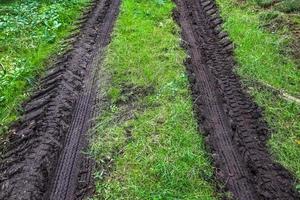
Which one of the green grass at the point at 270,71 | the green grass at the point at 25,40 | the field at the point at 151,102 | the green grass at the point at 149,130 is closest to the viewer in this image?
the green grass at the point at 149,130

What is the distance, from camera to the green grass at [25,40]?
765 cm

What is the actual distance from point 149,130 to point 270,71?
3.00 m

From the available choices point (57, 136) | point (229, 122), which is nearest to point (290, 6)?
point (229, 122)

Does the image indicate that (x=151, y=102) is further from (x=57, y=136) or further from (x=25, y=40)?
(x=25, y=40)

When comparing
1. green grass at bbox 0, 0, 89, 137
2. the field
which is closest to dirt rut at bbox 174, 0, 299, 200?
the field

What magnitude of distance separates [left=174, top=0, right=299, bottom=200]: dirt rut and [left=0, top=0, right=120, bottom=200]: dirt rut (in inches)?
78.8

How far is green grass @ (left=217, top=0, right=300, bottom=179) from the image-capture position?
6281mm

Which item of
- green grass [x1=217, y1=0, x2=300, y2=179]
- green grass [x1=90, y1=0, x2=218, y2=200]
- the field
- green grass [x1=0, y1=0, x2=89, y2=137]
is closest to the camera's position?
green grass [x1=90, y1=0, x2=218, y2=200]

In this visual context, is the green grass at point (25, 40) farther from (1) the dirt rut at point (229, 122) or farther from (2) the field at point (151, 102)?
(1) the dirt rut at point (229, 122)

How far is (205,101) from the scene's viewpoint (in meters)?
7.39

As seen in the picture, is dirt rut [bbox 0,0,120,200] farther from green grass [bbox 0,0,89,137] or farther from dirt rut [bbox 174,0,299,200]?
dirt rut [bbox 174,0,299,200]

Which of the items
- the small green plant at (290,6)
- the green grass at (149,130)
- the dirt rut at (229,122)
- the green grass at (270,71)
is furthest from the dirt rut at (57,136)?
the small green plant at (290,6)

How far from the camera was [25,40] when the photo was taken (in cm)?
Result: 947

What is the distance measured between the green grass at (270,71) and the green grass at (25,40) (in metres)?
4.14
